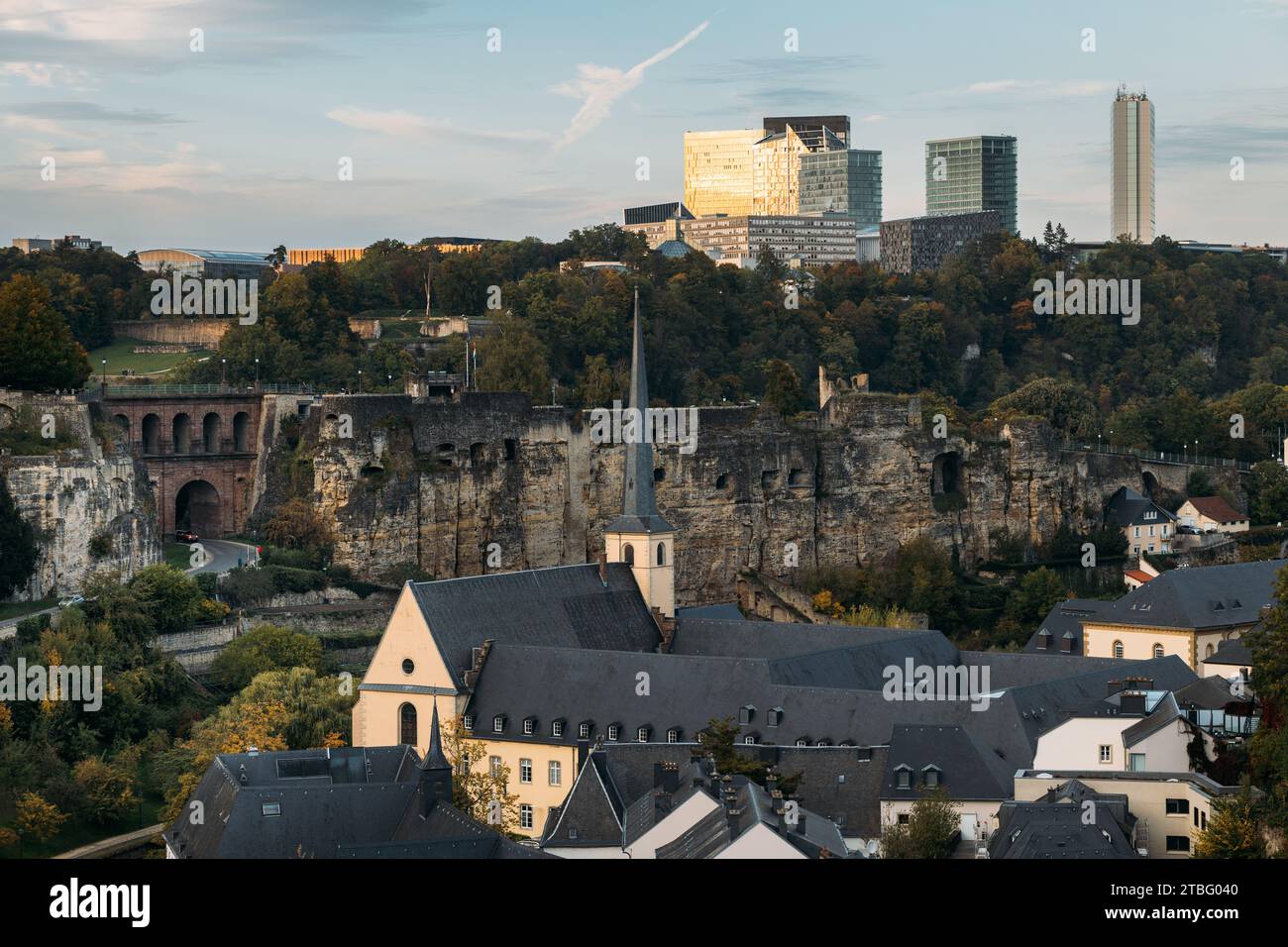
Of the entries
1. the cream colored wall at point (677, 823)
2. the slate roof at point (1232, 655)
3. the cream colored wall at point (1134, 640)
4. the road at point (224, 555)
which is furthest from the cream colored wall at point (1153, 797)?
the road at point (224, 555)

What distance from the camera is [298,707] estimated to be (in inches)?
2189

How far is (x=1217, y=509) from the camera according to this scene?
97938mm

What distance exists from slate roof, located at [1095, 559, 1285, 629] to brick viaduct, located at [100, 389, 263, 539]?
31.5 metres

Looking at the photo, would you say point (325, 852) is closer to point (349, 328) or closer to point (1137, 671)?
point (1137, 671)

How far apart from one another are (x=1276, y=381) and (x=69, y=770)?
95.7 meters

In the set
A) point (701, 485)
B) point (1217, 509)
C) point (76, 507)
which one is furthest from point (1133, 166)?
point (76, 507)

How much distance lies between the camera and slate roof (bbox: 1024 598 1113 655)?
229 feet

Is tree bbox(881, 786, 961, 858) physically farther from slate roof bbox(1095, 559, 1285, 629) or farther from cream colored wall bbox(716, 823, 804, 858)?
slate roof bbox(1095, 559, 1285, 629)

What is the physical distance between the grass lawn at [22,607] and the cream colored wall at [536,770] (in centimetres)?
1729

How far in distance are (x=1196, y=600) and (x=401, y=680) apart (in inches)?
1130

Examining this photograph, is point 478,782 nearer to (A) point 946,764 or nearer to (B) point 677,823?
(B) point 677,823

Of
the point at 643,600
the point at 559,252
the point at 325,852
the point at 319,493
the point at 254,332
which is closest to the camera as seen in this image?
the point at 325,852

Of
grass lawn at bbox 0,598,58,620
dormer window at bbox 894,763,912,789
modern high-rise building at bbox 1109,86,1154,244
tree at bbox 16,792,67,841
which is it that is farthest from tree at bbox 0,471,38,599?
modern high-rise building at bbox 1109,86,1154,244
